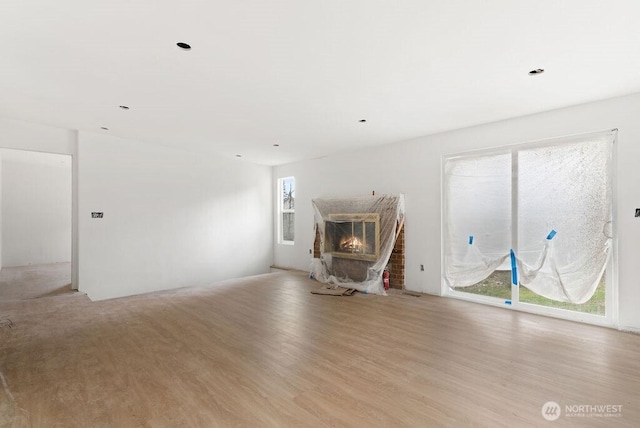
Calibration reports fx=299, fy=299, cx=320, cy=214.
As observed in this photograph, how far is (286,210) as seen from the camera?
24.2ft

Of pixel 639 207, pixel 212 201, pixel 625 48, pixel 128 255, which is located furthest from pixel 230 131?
pixel 639 207

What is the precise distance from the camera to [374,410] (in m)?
1.90

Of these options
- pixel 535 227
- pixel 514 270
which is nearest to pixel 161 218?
pixel 514 270

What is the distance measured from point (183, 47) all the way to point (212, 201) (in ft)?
13.8

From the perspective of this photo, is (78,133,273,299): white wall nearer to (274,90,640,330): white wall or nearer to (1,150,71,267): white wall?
(274,90,640,330): white wall

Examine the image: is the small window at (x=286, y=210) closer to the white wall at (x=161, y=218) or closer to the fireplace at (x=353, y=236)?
the white wall at (x=161, y=218)

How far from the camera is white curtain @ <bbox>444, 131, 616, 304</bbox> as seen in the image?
11.1 feet

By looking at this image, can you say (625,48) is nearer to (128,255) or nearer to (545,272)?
(545,272)

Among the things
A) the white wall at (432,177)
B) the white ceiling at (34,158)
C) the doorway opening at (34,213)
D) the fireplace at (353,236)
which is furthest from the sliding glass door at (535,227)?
the white ceiling at (34,158)

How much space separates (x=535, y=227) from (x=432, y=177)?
153cm

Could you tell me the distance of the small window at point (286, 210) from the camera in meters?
7.26

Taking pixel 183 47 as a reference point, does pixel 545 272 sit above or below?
below

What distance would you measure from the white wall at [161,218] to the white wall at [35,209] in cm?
336

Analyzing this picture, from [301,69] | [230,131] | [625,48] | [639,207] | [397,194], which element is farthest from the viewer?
[397,194]
